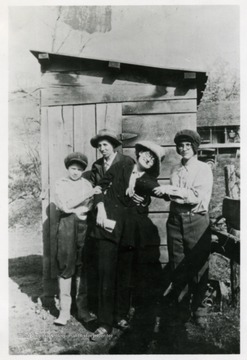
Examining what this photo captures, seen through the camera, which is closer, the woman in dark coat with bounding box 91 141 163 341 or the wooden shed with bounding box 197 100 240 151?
the woman in dark coat with bounding box 91 141 163 341

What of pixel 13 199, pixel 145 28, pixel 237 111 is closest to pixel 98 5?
pixel 145 28

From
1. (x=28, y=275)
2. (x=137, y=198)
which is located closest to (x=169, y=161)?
(x=137, y=198)

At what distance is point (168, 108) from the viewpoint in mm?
2828

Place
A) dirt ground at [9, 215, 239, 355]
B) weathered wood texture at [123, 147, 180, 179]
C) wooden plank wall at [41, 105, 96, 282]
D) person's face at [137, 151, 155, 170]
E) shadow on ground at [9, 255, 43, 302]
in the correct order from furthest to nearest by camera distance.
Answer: shadow on ground at [9, 255, 43, 302] < wooden plank wall at [41, 105, 96, 282] < weathered wood texture at [123, 147, 180, 179] < person's face at [137, 151, 155, 170] < dirt ground at [9, 215, 239, 355]

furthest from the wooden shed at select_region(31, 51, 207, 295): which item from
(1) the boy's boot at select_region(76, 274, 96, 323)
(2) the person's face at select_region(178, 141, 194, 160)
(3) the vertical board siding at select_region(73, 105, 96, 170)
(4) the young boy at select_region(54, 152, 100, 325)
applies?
(1) the boy's boot at select_region(76, 274, 96, 323)

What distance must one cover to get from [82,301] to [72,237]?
51cm

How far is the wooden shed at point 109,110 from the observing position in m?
2.82

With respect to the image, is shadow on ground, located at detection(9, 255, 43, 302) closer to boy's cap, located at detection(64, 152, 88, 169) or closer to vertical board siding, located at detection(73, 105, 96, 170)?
boy's cap, located at detection(64, 152, 88, 169)

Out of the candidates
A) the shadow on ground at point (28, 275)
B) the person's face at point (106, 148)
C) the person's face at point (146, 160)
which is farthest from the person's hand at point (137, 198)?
the shadow on ground at point (28, 275)

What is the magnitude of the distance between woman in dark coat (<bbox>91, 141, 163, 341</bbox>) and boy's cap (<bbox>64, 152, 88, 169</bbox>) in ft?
0.72

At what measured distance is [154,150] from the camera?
268 centimetres

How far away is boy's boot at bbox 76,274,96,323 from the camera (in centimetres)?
272

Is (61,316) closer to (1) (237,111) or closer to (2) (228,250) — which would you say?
(2) (228,250)

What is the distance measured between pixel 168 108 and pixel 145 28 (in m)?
0.71
